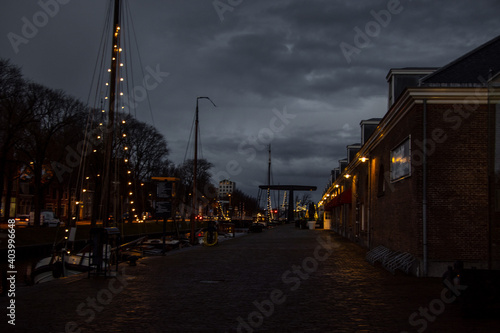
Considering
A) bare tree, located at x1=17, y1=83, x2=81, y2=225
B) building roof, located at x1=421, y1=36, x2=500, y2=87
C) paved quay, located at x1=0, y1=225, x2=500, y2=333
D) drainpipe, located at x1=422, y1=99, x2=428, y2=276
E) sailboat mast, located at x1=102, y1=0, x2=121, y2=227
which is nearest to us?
A: paved quay, located at x1=0, y1=225, x2=500, y2=333

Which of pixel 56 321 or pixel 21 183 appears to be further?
pixel 21 183

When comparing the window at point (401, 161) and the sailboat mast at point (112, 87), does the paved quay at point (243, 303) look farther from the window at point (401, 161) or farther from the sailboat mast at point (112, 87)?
the sailboat mast at point (112, 87)

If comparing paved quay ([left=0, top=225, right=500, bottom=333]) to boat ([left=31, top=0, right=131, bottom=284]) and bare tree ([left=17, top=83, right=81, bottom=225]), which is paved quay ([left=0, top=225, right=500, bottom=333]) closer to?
boat ([left=31, top=0, right=131, bottom=284])

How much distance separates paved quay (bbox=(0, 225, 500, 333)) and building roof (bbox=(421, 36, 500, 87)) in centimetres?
665

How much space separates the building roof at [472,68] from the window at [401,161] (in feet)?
7.27

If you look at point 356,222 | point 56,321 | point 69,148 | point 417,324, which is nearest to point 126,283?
point 56,321

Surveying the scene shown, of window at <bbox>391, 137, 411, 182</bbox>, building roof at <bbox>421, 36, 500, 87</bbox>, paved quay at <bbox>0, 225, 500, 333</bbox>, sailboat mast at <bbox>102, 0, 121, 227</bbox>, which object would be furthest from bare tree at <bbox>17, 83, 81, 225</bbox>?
building roof at <bbox>421, 36, 500, 87</bbox>

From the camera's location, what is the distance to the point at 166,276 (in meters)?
14.2

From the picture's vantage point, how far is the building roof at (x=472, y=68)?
15.6m

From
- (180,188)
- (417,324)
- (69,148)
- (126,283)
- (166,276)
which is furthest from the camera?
(180,188)

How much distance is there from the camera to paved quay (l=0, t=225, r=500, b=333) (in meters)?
7.76

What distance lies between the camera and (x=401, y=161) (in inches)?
656

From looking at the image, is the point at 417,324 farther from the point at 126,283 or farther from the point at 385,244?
the point at 385,244

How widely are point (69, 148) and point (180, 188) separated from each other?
150ft
